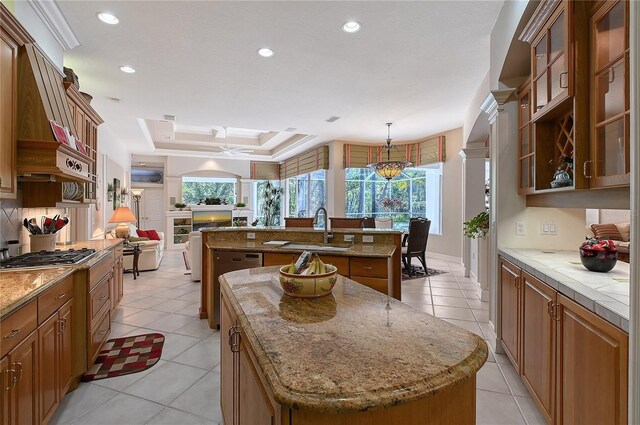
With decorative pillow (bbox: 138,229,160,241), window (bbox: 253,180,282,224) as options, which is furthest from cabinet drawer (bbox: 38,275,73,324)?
window (bbox: 253,180,282,224)

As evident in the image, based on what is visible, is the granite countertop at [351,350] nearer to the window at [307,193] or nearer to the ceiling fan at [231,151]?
the window at [307,193]

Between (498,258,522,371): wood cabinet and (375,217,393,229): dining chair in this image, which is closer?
(498,258,522,371): wood cabinet

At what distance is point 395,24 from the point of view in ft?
9.36

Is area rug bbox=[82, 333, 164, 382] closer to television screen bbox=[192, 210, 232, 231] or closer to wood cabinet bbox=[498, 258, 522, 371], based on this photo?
wood cabinet bbox=[498, 258, 522, 371]

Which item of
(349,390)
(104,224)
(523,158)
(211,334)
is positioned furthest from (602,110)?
(104,224)

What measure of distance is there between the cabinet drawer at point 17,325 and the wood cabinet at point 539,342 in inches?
103

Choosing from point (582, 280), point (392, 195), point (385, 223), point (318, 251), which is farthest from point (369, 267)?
point (392, 195)

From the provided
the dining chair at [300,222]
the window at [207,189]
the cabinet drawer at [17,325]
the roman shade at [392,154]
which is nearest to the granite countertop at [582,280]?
the cabinet drawer at [17,325]

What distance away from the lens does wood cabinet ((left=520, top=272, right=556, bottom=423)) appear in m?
1.75

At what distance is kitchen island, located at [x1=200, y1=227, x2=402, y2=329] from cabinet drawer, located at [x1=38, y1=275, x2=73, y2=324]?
133cm

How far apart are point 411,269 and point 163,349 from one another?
14.2ft

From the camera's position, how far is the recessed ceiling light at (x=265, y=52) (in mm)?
3307

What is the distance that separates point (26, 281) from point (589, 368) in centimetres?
288

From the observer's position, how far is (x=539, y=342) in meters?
1.92
